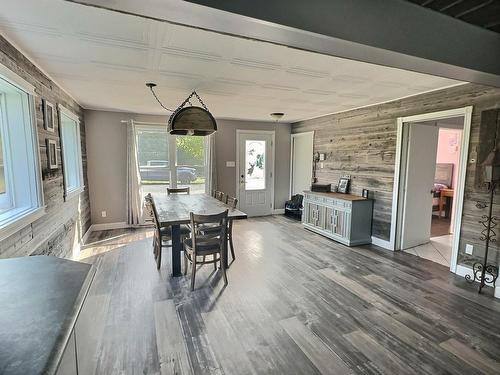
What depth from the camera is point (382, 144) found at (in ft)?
14.5

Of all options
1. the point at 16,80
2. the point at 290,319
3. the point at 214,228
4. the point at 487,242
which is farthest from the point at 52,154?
the point at 487,242

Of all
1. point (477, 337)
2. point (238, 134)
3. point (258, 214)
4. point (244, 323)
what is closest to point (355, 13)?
point (244, 323)

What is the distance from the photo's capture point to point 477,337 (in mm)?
2246

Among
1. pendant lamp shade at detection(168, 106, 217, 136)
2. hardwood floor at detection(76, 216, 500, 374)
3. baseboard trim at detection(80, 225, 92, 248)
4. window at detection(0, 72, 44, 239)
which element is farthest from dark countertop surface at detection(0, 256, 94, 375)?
baseboard trim at detection(80, 225, 92, 248)

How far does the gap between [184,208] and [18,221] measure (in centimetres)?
181

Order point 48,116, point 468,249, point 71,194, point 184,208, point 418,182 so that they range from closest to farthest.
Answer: point 48,116 < point 468,249 < point 184,208 < point 71,194 < point 418,182

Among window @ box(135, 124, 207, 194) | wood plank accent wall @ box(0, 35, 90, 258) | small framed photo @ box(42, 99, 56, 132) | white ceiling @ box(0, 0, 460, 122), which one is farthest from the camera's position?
window @ box(135, 124, 207, 194)

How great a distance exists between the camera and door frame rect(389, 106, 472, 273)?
10.8ft

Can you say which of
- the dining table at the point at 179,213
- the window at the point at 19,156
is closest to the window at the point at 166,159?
the dining table at the point at 179,213

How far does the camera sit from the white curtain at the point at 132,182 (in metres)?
5.37

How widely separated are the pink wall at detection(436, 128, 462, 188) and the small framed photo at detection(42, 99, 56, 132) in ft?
24.8

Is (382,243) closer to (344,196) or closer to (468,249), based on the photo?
(344,196)

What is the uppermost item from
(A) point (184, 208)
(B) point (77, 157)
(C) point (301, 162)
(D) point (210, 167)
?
(B) point (77, 157)

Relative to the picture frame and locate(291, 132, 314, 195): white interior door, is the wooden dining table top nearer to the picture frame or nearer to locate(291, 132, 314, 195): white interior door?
the picture frame
